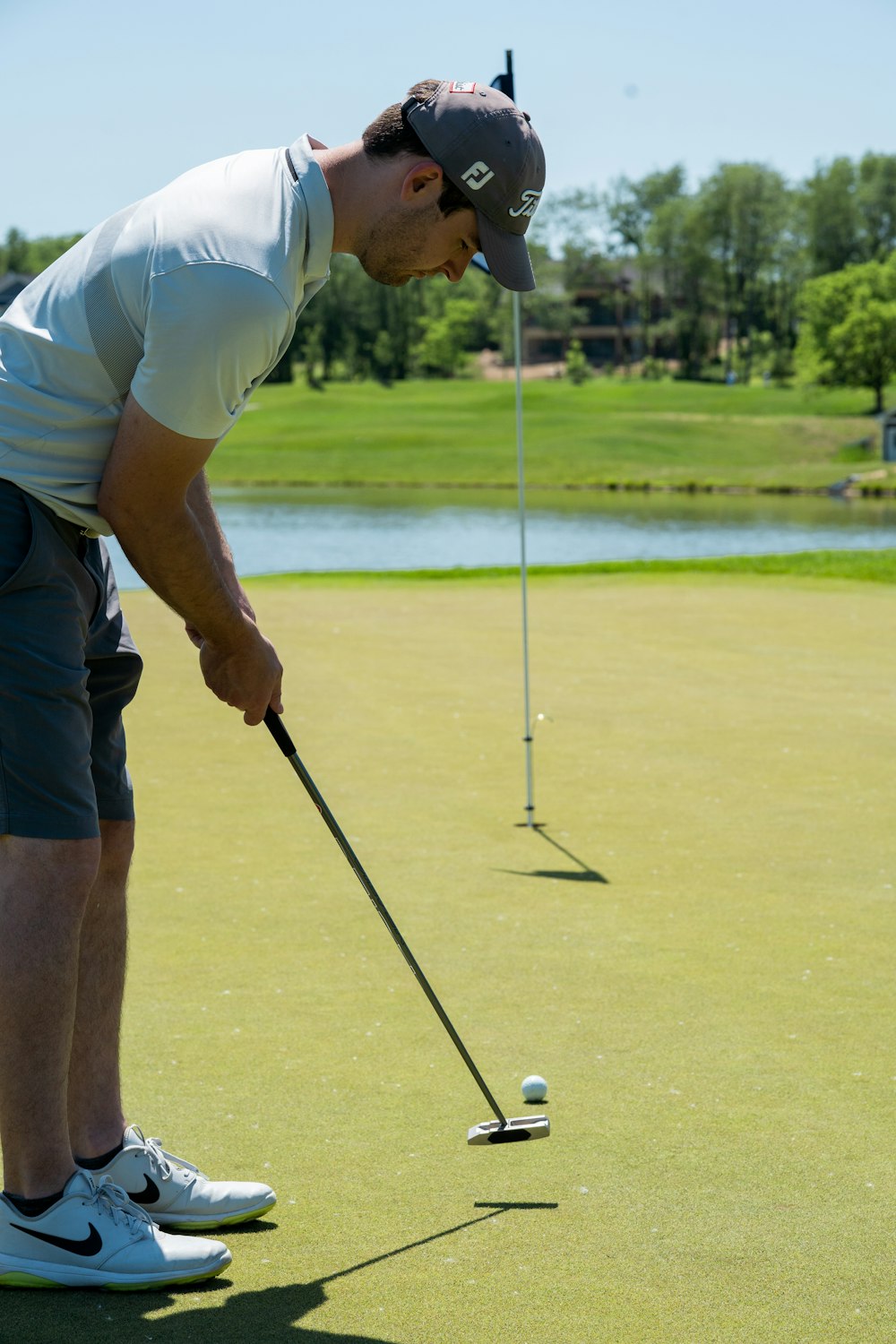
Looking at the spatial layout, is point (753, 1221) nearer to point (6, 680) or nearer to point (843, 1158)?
point (843, 1158)

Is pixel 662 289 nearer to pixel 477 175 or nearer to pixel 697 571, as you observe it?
pixel 697 571

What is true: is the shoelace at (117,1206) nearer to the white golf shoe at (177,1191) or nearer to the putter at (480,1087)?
the white golf shoe at (177,1191)

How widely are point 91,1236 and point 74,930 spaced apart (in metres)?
0.48

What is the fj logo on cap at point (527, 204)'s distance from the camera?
7.48ft

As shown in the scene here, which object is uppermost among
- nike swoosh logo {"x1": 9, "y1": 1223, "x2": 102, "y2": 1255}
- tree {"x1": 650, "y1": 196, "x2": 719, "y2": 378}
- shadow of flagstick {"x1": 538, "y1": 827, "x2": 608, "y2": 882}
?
tree {"x1": 650, "y1": 196, "x2": 719, "y2": 378}

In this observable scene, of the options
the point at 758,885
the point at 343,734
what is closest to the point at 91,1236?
the point at 758,885

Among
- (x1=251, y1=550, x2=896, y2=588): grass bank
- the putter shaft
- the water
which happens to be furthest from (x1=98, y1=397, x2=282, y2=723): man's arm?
the water

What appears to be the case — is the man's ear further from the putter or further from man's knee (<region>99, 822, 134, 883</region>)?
man's knee (<region>99, 822, 134, 883</region>)

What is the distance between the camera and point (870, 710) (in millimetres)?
7492

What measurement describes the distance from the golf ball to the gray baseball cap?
5.14 ft

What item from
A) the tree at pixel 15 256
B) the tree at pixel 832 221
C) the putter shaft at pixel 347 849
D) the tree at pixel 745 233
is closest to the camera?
the putter shaft at pixel 347 849

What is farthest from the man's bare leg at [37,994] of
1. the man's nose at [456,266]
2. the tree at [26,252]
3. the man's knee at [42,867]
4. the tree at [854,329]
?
the tree at [26,252]

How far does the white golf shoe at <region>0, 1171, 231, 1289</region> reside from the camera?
7.50 feet

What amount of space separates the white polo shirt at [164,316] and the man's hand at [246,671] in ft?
0.93
